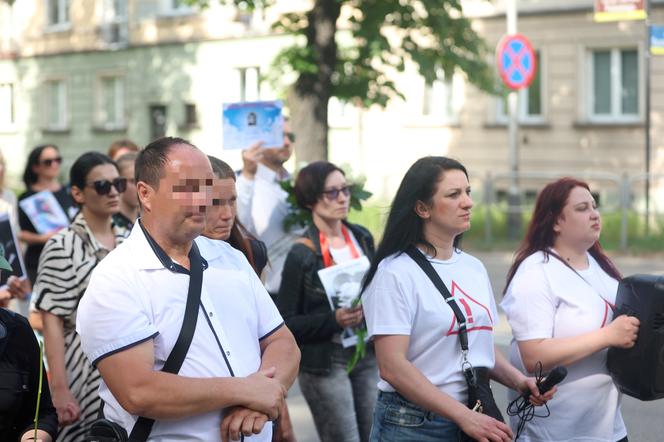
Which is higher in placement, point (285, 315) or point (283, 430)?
point (285, 315)

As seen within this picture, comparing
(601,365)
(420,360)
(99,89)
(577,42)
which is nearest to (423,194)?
(420,360)

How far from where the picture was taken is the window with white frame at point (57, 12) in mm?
41375

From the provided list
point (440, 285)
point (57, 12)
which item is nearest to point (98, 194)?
point (440, 285)

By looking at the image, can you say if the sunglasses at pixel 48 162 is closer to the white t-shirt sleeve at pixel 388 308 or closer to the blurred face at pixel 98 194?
the blurred face at pixel 98 194

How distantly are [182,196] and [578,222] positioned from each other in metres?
2.26

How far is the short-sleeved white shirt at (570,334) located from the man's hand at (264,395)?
1729mm

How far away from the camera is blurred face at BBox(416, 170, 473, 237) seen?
15.1 feet

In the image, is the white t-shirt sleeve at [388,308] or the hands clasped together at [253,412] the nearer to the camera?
the hands clasped together at [253,412]

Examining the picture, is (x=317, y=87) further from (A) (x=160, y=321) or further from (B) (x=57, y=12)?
(B) (x=57, y=12)

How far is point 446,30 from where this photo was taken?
61.0 ft

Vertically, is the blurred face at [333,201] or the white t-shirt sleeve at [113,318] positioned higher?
the blurred face at [333,201]

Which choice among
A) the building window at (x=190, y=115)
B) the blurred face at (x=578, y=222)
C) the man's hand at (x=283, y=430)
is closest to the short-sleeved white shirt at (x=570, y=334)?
the blurred face at (x=578, y=222)

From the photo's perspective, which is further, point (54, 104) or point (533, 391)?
point (54, 104)

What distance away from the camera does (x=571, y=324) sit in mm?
4926
